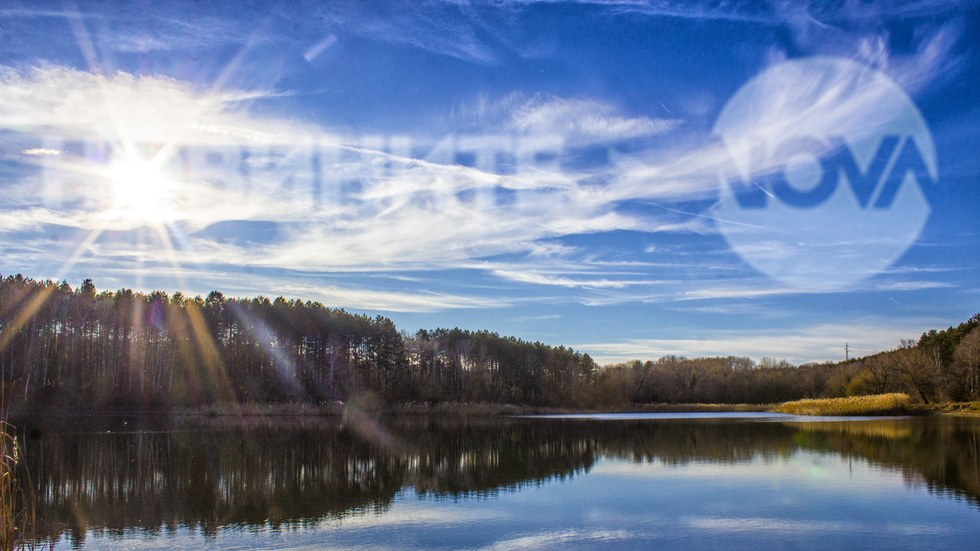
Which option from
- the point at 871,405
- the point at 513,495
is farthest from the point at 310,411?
the point at 871,405

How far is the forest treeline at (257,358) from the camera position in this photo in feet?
197

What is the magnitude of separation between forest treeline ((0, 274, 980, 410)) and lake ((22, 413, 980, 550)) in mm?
35859

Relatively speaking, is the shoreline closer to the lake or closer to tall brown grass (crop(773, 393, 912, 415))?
tall brown grass (crop(773, 393, 912, 415))

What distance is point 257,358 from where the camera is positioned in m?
71.9

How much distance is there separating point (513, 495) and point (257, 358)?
204ft

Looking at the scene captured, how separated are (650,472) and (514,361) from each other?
75.0 metres

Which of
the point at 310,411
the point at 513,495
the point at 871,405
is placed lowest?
the point at 310,411

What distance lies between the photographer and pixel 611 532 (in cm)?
1183

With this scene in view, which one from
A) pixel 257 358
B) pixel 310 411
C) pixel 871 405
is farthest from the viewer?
pixel 257 358

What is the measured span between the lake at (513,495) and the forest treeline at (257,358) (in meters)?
35.9

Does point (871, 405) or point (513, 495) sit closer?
point (513, 495)

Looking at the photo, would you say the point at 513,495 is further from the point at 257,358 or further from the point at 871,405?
the point at 257,358

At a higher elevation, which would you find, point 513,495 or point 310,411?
point 513,495

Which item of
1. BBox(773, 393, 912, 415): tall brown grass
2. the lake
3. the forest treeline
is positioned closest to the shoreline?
BBox(773, 393, 912, 415): tall brown grass
